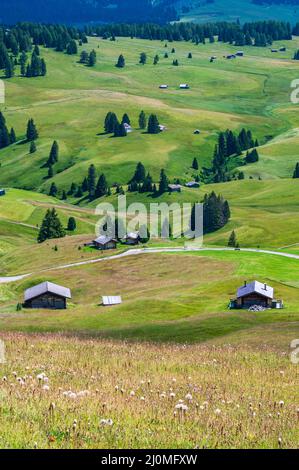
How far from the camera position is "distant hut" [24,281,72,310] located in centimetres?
11422

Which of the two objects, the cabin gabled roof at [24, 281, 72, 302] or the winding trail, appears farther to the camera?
the winding trail

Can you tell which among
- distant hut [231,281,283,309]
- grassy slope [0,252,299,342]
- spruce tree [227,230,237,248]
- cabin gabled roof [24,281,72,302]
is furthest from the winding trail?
distant hut [231,281,283,309]

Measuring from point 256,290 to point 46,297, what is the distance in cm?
3236

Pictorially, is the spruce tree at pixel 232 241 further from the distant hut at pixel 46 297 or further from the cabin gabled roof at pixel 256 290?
the cabin gabled roof at pixel 256 290

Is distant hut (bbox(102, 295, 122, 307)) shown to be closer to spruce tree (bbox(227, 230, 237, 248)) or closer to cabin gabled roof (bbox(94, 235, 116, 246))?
cabin gabled roof (bbox(94, 235, 116, 246))

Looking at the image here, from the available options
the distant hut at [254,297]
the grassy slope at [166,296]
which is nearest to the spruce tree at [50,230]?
the grassy slope at [166,296]

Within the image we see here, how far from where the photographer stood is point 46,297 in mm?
115250

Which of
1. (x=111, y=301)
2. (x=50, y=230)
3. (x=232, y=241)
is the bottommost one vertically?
(x=50, y=230)

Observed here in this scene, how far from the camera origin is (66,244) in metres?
176

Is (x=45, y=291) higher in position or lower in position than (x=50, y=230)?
higher

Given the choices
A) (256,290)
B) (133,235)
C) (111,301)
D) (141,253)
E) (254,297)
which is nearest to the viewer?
(256,290)

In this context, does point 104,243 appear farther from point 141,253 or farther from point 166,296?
point 166,296

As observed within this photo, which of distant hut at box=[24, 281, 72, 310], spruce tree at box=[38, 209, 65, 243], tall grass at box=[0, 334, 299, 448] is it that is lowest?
spruce tree at box=[38, 209, 65, 243]

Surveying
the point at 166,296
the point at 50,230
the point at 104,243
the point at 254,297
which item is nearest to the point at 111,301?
the point at 166,296
